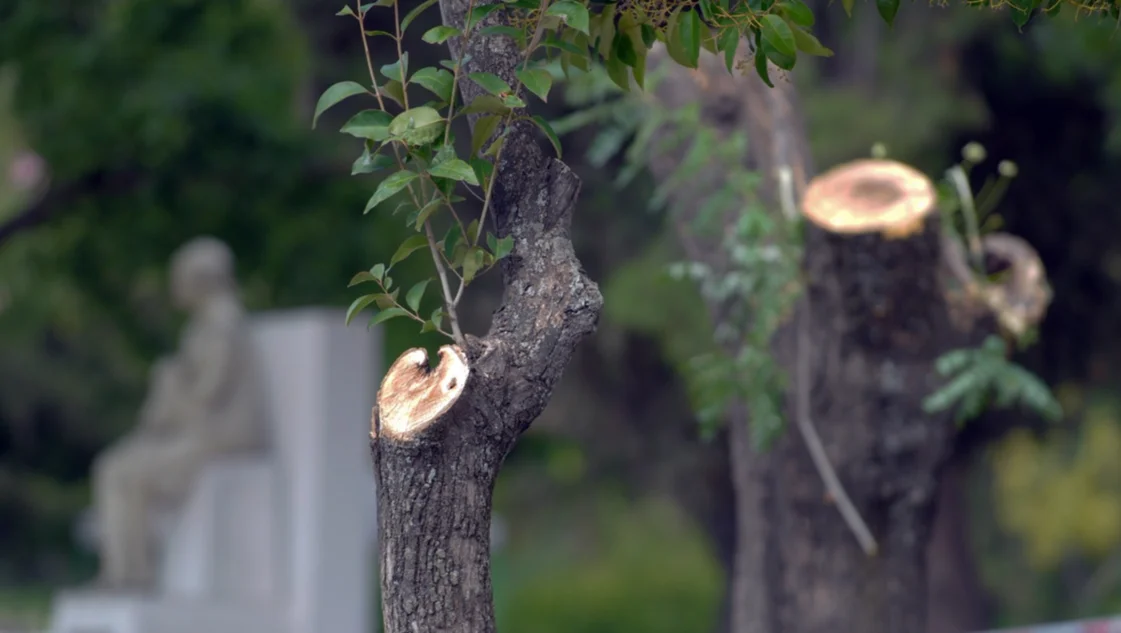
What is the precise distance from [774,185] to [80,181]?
Answer: 16.6ft

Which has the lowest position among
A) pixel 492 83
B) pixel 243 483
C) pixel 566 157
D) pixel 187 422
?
pixel 492 83

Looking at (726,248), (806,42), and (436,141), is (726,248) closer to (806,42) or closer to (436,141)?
(806,42)

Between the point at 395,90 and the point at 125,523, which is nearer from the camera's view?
the point at 395,90

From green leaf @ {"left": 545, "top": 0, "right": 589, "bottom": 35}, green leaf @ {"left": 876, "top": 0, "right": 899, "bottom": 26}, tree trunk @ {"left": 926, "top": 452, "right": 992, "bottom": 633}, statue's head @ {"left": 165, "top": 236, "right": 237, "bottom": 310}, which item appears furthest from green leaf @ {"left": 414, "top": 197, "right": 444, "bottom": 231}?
tree trunk @ {"left": 926, "top": 452, "right": 992, "bottom": 633}

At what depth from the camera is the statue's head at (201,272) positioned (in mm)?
9164

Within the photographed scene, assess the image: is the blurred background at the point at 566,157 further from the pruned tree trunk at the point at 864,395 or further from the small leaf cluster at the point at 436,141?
the small leaf cluster at the point at 436,141

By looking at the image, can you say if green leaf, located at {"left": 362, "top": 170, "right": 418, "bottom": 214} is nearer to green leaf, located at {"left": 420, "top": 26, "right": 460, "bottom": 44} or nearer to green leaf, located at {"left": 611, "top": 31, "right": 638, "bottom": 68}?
green leaf, located at {"left": 420, "top": 26, "right": 460, "bottom": 44}

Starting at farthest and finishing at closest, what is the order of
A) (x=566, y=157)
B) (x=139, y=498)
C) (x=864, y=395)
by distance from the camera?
(x=566, y=157) < (x=139, y=498) < (x=864, y=395)

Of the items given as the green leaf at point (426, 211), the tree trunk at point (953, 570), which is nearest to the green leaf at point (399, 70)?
the green leaf at point (426, 211)

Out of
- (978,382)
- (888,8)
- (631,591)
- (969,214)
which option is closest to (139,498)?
(969,214)

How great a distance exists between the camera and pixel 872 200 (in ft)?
15.0

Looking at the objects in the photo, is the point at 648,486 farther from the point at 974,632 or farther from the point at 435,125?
the point at 435,125

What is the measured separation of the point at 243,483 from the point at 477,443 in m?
6.67

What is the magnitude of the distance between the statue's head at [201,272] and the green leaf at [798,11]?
6805 mm
